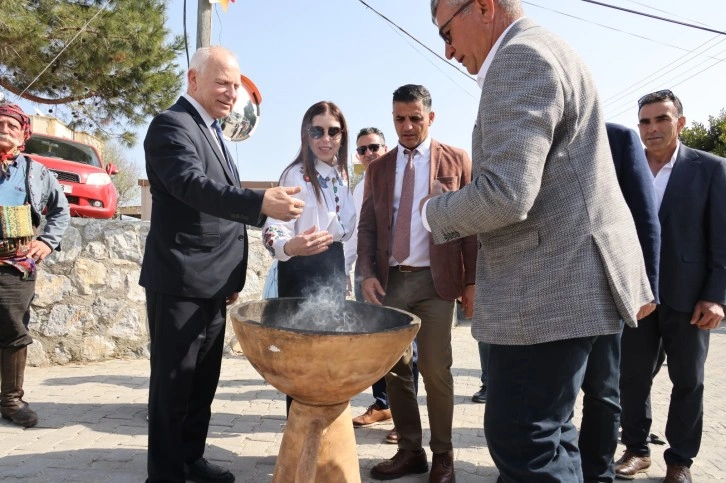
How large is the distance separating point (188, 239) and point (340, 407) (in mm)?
1053

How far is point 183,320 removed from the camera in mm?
2605

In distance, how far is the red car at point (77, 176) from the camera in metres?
8.40

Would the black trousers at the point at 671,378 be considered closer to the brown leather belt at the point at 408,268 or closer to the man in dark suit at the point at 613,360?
the man in dark suit at the point at 613,360

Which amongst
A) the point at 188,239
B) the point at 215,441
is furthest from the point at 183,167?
the point at 215,441

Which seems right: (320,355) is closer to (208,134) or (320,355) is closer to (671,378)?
(208,134)

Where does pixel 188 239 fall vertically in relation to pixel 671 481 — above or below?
above

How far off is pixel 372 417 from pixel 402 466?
3.24ft

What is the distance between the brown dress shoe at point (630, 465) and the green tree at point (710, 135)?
12.4m

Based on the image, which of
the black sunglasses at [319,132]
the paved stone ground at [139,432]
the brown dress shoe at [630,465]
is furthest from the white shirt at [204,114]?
the brown dress shoe at [630,465]

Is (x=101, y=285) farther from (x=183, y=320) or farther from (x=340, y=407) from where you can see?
(x=340, y=407)

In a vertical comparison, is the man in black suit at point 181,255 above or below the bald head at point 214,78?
below

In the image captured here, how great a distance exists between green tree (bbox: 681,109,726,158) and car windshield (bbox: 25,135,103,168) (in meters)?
13.1

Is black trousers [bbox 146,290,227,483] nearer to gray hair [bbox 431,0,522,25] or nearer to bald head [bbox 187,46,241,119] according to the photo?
bald head [bbox 187,46,241,119]

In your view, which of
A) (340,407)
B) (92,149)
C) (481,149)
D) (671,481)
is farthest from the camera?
(92,149)
